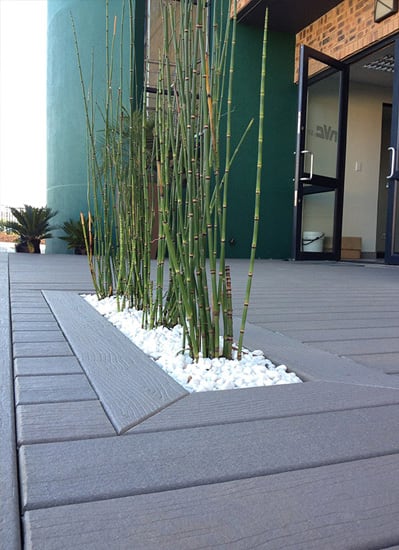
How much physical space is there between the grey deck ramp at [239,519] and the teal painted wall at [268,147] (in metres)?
4.74

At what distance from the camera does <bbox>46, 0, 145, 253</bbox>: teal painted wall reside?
5.95 m

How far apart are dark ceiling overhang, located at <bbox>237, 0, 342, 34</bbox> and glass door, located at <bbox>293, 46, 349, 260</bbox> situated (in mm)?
438

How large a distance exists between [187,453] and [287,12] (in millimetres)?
4996

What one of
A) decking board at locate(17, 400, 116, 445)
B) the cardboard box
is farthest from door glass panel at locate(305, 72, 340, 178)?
decking board at locate(17, 400, 116, 445)

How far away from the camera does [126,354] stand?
987 millimetres

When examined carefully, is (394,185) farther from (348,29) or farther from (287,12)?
(287,12)

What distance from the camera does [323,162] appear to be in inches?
181

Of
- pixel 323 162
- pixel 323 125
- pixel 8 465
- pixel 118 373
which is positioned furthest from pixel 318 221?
pixel 8 465

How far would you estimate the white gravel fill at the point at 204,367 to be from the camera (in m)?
0.86

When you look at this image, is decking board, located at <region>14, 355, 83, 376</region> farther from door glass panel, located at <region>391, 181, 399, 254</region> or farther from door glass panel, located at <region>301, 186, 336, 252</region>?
door glass panel, located at <region>301, 186, 336, 252</region>

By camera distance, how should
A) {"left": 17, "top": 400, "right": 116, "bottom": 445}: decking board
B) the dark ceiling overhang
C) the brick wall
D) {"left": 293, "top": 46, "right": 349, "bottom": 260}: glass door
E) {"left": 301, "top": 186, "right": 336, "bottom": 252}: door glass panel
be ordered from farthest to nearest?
{"left": 301, "top": 186, "right": 336, "bottom": 252}: door glass panel → the dark ceiling overhang → {"left": 293, "top": 46, "right": 349, "bottom": 260}: glass door → the brick wall → {"left": 17, "top": 400, "right": 116, "bottom": 445}: decking board

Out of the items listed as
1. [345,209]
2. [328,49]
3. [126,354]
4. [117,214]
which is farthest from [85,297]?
[345,209]

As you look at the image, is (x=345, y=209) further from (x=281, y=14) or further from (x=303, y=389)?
(x=303, y=389)

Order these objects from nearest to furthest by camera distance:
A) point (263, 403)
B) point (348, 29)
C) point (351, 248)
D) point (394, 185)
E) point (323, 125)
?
point (263, 403), point (394, 185), point (348, 29), point (323, 125), point (351, 248)
